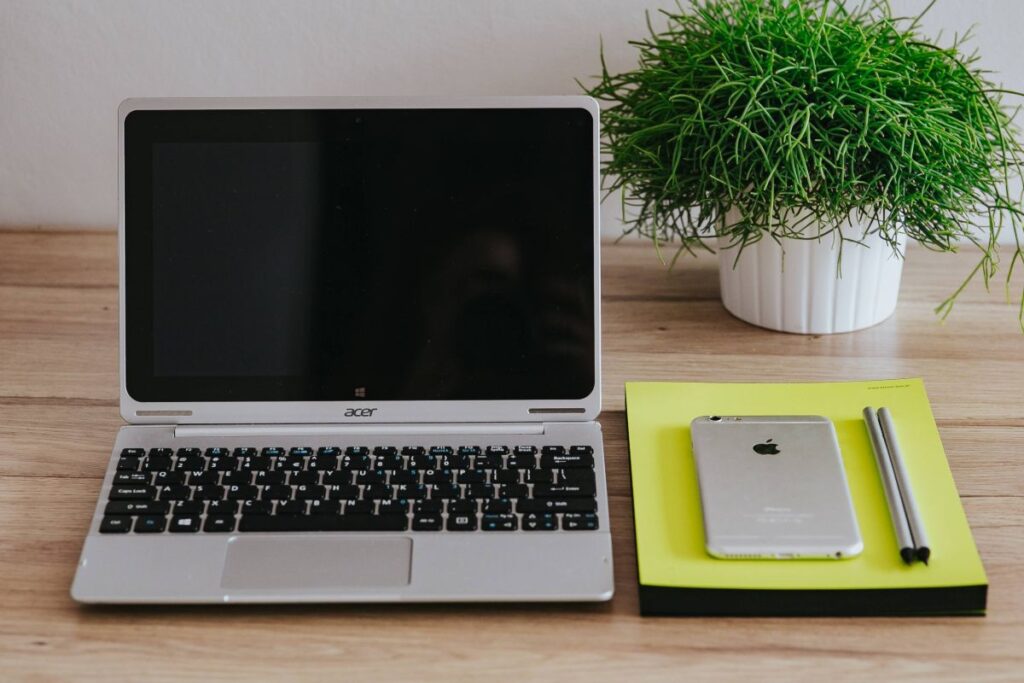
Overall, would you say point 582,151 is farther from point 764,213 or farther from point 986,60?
point 986,60

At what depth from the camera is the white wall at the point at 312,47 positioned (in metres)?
1.03

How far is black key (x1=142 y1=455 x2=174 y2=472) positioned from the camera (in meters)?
0.71

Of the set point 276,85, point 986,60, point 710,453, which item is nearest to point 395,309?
point 710,453

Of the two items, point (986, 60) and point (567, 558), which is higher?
point (986, 60)

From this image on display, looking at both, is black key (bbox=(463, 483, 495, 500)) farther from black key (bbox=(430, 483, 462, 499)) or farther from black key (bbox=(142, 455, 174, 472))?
black key (bbox=(142, 455, 174, 472))

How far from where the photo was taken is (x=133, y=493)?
688 mm

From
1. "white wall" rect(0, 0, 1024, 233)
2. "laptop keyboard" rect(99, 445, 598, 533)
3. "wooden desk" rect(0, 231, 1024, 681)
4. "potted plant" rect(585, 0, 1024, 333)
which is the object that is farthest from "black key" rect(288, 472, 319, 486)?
"white wall" rect(0, 0, 1024, 233)

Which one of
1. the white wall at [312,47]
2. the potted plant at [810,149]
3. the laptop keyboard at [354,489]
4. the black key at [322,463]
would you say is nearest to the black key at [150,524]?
the laptop keyboard at [354,489]

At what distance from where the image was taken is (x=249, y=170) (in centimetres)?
77

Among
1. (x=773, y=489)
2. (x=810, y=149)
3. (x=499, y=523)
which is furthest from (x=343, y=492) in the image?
(x=810, y=149)

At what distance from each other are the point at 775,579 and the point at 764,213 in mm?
328

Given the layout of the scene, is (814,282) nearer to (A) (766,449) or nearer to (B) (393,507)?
(A) (766,449)

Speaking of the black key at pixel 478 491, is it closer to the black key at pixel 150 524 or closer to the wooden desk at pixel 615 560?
the wooden desk at pixel 615 560

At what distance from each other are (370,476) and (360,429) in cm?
7
